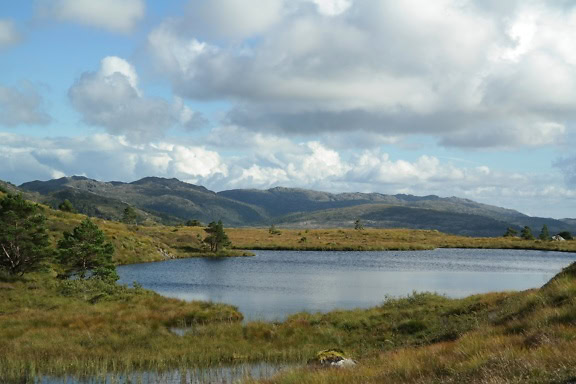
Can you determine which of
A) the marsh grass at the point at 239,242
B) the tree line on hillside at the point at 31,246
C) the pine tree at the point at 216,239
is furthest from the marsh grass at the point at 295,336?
the pine tree at the point at 216,239

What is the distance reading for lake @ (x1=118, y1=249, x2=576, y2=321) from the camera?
54.2 m

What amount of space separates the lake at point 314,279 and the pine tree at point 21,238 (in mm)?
15040

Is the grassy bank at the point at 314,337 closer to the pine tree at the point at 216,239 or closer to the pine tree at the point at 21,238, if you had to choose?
the pine tree at the point at 21,238

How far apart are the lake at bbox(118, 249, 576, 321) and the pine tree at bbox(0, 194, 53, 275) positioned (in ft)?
49.3

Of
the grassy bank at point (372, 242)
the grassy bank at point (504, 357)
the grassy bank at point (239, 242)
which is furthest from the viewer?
the grassy bank at point (372, 242)

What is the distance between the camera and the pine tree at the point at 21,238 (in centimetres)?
5322

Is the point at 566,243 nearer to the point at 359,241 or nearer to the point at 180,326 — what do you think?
the point at 359,241

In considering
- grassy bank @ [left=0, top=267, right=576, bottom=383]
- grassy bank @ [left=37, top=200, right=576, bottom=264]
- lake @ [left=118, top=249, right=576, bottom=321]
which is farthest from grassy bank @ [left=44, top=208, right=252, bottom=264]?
grassy bank @ [left=0, top=267, right=576, bottom=383]

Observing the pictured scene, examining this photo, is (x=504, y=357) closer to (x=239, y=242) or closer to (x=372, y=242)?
(x=239, y=242)

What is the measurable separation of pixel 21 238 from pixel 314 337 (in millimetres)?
38452

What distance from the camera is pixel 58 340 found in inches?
1178

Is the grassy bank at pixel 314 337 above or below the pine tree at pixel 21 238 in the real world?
below

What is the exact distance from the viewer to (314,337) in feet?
106

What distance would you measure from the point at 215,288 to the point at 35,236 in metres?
23.1
